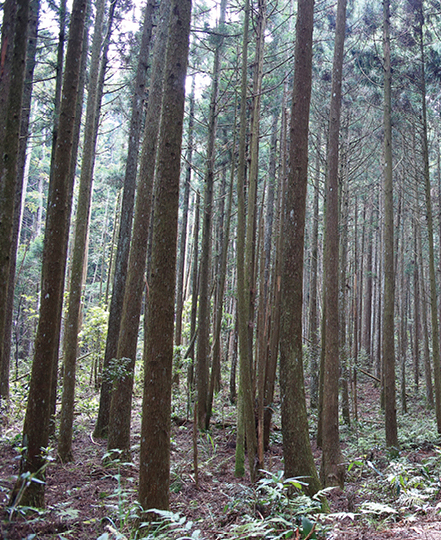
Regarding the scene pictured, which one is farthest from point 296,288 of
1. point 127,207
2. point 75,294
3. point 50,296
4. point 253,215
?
point 127,207

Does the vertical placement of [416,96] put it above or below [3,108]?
above

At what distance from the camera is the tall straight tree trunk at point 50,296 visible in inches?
158

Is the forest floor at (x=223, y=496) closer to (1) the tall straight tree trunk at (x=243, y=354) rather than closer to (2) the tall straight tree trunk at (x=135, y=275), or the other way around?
(1) the tall straight tree trunk at (x=243, y=354)

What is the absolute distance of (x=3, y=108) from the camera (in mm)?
4664

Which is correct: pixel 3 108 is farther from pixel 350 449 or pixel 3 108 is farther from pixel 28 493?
pixel 350 449

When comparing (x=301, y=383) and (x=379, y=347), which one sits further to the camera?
(x=379, y=347)

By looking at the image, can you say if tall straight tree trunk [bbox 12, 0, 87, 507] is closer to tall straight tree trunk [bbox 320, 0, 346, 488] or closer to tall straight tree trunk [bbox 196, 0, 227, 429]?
tall straight tree trunk [bbox 320, 0, 346, 488]

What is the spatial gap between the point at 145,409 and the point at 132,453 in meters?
4.44

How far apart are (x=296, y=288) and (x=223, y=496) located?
3.16m

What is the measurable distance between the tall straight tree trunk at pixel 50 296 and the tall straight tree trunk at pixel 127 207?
334cm

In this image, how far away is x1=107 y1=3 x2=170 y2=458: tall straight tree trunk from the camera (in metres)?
6.87

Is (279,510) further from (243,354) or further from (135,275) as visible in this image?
(135,275)

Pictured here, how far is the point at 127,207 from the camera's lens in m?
7.92

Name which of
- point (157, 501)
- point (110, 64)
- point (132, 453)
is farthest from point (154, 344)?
point (110, 64)
